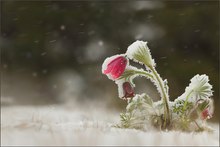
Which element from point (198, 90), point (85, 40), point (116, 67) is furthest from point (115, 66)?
point (85, 40)

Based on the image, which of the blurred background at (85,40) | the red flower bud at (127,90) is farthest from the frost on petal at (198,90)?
the blurred background at (85,40)

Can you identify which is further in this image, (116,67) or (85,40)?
(85,40)

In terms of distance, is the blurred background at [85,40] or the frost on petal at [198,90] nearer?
the frost on petal at [198,90]

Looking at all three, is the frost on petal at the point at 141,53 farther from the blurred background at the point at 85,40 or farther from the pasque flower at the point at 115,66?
the blurred background at the point at 85,40

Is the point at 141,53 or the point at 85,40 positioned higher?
the point at 85,40

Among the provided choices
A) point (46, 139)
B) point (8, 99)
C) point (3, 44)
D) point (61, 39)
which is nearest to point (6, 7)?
point (3, 44)

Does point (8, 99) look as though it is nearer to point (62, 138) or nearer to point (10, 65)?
point (10, 65)

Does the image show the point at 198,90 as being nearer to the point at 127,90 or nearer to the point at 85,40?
the point at 127,90
